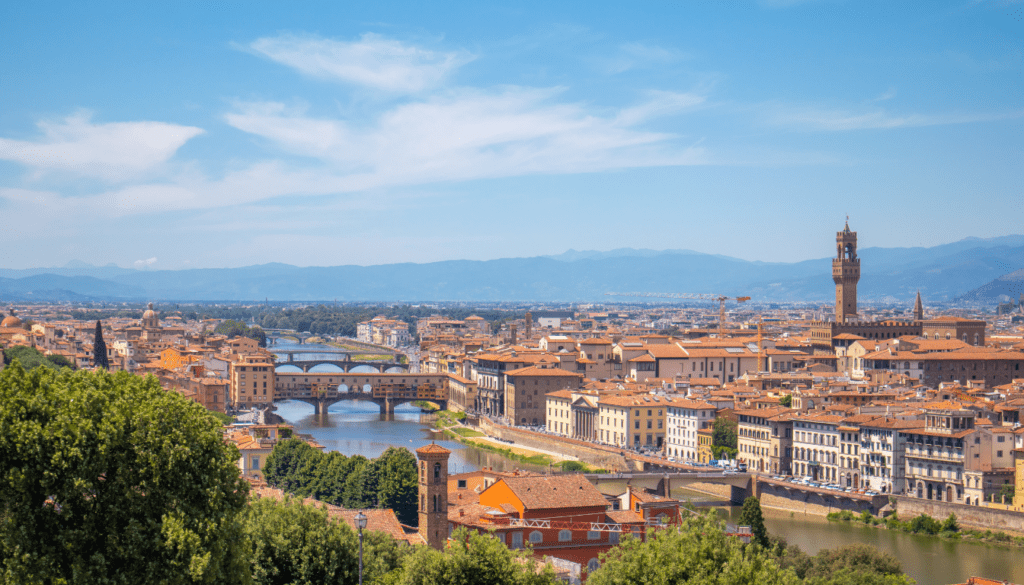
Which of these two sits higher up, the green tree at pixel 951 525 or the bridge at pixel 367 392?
the bridge at pixel 367 392

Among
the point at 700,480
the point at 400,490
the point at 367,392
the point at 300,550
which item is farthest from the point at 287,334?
the point at 300,550

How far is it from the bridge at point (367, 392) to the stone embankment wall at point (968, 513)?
3182 centimetres

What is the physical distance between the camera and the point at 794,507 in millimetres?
33625

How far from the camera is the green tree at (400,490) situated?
1041 inches

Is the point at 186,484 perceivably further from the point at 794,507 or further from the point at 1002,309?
the point at 1002,309

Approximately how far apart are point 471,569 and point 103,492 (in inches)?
177

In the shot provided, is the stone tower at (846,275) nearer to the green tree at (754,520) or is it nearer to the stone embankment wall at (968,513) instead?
the stone embankment wall at (968,513)

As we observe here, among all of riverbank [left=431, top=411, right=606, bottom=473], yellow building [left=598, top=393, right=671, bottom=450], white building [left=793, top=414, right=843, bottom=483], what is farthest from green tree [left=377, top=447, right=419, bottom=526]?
yellow building [left=598, top=393, right=671, bottom=450]

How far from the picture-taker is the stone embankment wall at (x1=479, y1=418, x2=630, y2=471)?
40.8 metres

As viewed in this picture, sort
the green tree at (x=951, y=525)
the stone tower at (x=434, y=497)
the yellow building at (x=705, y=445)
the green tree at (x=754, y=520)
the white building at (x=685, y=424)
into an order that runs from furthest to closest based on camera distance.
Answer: the white building at (x=685, y=424)
the yellow building at (x=705, y=445)
the green tree at (x=951, y=525)
the green tree at (x=754, y=520)
the stone tower at (x=434, y=497)

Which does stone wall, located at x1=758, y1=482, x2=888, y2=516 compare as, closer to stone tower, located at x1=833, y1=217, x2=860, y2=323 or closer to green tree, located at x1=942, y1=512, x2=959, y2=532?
green tree, located at x1=942, y1=512, x2=959, y2=532

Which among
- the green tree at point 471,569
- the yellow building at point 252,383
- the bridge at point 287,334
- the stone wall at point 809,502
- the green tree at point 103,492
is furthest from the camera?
the bridge at point 287,334

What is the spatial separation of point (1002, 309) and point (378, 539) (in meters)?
148

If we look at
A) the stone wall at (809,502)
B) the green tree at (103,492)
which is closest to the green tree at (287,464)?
the stone wall at (809,502)
